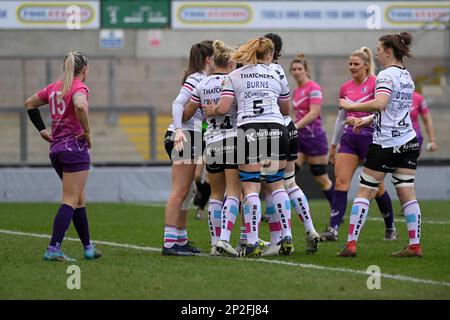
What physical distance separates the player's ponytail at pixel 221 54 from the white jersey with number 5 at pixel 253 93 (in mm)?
271

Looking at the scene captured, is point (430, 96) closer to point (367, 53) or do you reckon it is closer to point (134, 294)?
point (367, 53)

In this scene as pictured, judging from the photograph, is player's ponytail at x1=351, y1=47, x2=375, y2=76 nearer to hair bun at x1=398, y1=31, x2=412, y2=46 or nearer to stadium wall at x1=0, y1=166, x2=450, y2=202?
hair bun at x1=398, y1=31, x2=412, y2=46

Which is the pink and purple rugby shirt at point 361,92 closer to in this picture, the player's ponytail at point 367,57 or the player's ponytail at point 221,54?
the player's ponytail at point 367,57

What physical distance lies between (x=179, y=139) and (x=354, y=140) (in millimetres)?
3133

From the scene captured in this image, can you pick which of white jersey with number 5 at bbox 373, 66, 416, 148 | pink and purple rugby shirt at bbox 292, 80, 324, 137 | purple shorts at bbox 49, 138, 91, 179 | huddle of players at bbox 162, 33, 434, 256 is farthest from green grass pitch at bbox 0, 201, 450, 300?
pink and purple rugby shirt at bbox 292, 80, 324, 137

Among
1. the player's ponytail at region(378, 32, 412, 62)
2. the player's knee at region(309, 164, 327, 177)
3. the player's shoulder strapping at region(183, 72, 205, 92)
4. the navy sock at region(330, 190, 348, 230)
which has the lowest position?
the navy sock at region(330, 190, 348, 230)

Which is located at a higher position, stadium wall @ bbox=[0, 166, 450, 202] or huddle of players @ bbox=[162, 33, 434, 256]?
huddle of players @ bbox=[162, 33, 434, 256]

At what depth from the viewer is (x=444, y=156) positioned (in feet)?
65.2

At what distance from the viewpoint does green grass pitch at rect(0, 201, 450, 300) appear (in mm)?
6840

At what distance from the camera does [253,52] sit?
882cm

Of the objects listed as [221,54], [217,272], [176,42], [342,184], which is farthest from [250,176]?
[176,42]

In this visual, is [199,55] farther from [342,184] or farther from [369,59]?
[342,184]

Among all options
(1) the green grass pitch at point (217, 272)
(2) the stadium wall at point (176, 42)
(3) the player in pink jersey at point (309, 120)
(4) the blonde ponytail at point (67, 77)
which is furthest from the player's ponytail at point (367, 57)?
(2) the stadium wall at point (176, 42)

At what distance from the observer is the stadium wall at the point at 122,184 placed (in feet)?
58.9
